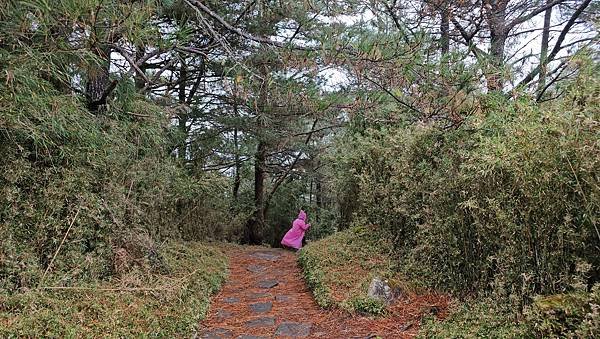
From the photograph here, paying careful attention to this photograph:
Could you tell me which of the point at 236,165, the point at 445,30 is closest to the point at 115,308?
the point at 445,30

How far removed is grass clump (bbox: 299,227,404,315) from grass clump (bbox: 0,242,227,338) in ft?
4.09

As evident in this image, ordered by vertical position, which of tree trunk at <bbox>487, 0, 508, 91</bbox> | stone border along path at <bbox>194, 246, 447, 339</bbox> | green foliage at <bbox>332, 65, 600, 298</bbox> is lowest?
stone border along path at <bbox>194, 246, 447, 339</bbox>

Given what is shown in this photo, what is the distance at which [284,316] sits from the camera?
4.12 metres

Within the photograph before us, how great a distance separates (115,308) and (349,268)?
2.46 meters

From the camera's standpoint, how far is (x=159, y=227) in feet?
18.1

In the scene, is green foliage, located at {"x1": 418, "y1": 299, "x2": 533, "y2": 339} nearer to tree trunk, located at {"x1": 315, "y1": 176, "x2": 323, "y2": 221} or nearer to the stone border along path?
the stone border along path

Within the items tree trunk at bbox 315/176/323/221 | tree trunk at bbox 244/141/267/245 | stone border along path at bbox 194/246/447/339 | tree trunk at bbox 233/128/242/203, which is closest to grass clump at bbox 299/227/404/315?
stone border along path at bbox 194/246/447/339

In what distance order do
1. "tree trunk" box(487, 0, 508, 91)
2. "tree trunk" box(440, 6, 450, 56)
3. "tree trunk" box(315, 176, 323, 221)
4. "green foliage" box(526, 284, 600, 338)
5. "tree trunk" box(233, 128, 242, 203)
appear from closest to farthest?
"green foliage" box(526, 284, 600, 338) < "tree trunk" box(440, 6, 450, 56) < "tree trunk" box(487, 0, 508, 91) < "tree trunk" box(233, 128, 242, 203) < "tree trunk" box(315, 176, 323, 221)

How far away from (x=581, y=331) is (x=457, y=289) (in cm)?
148

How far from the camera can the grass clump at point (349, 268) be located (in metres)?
3.83

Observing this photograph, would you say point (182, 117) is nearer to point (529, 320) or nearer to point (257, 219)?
point (257, 219)

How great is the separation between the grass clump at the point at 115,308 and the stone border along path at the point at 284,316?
251 millimetres

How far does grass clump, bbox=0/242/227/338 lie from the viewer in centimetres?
250

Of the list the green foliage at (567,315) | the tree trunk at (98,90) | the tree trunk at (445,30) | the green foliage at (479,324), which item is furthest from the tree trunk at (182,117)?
the green foliage at (567,315)
